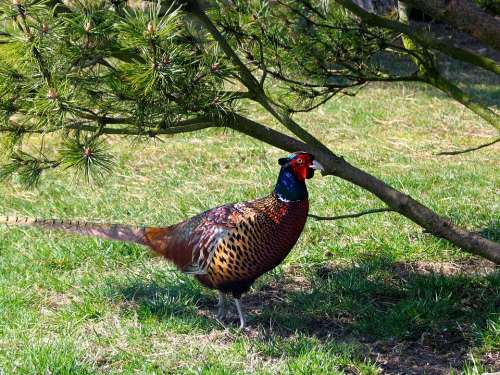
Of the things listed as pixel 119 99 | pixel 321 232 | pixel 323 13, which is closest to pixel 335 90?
pixel 323 13

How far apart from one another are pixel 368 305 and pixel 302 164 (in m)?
0.85

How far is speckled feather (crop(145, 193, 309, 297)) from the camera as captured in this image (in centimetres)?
346

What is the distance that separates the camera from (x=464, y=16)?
2.63 m

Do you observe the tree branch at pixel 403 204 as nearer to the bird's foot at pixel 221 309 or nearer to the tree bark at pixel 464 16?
the bird's foot at pixel 221 309

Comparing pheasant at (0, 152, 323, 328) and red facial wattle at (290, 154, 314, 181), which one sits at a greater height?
red facial wattle at (290, 154, 314, 181)

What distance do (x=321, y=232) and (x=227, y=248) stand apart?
4.37ft

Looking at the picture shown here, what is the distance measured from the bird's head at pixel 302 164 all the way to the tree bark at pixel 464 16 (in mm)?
899

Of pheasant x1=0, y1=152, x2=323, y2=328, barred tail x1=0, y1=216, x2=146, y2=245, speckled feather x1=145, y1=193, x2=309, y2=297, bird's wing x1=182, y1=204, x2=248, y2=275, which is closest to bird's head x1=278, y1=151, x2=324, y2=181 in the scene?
pheasant x1=0, y1=152, x2=323, y2=328

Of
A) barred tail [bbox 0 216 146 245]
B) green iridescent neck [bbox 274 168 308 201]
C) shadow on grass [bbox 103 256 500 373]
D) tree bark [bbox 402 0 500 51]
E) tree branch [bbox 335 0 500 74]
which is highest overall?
tree bark [bbox 402 0 500 51]

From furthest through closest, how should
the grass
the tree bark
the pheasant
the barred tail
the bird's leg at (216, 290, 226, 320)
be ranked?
the barred tail, the bird's leg at (216, 290, 226, 320), the pheasant, the grass, the tree bark

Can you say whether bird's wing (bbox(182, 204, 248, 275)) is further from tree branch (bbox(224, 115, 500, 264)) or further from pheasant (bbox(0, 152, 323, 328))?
tree branch (bbox(224, 115, 500, 264))

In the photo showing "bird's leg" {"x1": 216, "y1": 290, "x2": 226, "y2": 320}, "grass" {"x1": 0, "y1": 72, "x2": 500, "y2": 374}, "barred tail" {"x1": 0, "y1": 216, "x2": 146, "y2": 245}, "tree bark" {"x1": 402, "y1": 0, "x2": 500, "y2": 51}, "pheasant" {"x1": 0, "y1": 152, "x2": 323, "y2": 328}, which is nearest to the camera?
"tree bark" {"x1": 402, "y1": 0, "x2": 500, "y2": 51}

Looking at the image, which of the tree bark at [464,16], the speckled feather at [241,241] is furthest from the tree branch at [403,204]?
the tree bark at [464,16]

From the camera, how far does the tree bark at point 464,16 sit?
2.62 metres
